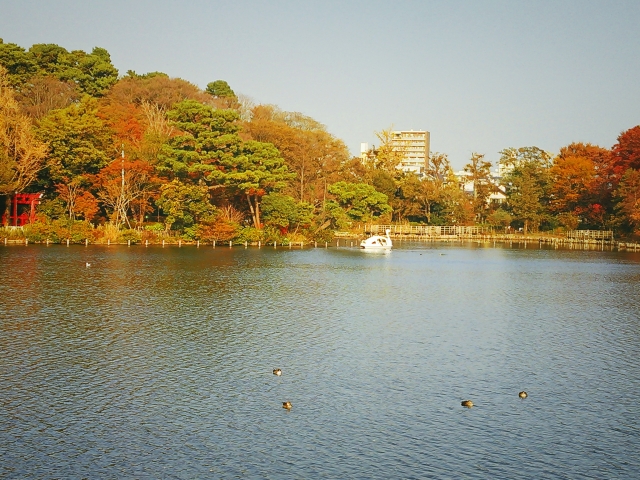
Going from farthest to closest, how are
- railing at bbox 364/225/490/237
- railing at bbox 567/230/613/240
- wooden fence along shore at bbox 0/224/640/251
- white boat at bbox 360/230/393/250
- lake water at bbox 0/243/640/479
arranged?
1. railing at bbox 364/225/490/237
2. railing at bbox 567/230/613/240
3. wooden fence along shore at bbox 0/224/640/251
4. white boat at bbox 360/230/393/250
5. lake water at bbox 0/243/640/479

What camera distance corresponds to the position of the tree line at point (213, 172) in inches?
1833

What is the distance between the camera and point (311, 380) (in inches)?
547

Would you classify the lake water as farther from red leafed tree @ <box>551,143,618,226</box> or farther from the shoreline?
red leafed tree @ <box>551,143,618,226</box>

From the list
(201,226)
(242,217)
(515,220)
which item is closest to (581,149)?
(515,220)

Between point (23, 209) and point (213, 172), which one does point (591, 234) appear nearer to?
point (213, 172)

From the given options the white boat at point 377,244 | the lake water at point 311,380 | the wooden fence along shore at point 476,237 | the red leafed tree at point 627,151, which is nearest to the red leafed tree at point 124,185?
the wooden fence along shore at point 476,237

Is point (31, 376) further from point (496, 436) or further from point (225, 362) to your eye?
point (496, 436)

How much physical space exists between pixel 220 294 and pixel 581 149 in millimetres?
62179

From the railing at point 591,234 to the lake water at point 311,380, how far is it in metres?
39.9

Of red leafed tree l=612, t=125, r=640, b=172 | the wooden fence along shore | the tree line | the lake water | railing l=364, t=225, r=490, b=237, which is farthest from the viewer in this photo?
railing l=364, t=225, r=490, b=237

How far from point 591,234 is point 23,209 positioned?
A: 5064 cm

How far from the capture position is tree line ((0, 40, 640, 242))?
4656 cm

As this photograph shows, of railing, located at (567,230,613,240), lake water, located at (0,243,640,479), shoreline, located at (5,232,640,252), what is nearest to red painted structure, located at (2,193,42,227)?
shoreline, located at (5,232,640,252)

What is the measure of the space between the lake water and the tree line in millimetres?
19272
